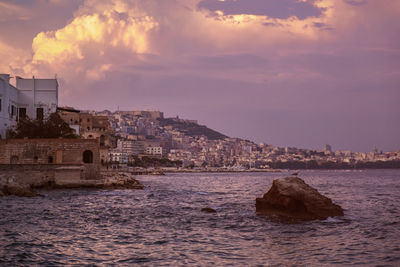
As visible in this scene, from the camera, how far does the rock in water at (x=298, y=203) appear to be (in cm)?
1969

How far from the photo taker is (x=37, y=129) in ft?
154

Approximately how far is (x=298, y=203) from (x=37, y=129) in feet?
113

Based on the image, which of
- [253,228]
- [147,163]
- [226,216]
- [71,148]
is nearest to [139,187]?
[71,148]

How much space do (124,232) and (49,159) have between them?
25783mm

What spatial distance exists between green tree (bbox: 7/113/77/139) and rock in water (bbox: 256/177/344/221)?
1278 inches

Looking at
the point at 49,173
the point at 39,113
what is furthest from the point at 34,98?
the point at 49,173

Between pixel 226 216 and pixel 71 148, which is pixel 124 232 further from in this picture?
pixel 71 148

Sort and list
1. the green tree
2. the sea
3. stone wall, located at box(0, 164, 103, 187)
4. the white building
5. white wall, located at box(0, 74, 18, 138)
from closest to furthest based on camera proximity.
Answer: the sea < stone wall, located at box(0, 164, 103, 187) < white wall, located at box(0, 74, 18, 138) < the green tree < the white building

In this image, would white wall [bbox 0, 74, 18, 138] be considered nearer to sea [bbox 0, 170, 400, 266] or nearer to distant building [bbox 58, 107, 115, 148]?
sea [bbox 0, 170, 400, 266]

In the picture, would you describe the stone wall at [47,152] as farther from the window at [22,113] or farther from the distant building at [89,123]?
the distant building at [89,123]

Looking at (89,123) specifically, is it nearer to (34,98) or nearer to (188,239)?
(34,98)

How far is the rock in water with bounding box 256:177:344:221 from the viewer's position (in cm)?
1969

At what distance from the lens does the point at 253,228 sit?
17094mm

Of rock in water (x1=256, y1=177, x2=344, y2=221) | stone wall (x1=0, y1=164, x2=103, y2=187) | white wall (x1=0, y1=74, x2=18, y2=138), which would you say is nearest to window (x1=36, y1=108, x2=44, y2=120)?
white wall (x1=0, y1=74, x2=18, y2=138)
